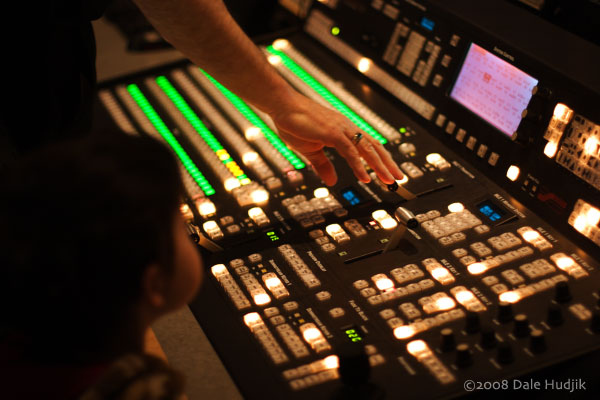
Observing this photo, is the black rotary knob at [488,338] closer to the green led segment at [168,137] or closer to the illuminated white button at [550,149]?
the illuminated white button at [550,149]

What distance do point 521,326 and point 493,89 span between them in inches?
20.9

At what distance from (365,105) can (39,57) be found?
0.71 metres

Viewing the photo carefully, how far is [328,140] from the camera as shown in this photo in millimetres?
1416

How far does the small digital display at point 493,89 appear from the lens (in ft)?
4.59

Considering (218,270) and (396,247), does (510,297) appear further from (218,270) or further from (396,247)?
(218,270)

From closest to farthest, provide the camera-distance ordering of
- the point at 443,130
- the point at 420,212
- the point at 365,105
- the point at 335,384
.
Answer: the point at 335,384
the point at 420,212
the point at 443,130
the point at 365,105

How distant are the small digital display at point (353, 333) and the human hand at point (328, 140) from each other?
35 centimetres

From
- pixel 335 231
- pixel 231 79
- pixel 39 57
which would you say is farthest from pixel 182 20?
pixel 335 231

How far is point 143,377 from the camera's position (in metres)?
0.84

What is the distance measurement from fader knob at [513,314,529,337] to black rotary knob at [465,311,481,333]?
0.05 meters

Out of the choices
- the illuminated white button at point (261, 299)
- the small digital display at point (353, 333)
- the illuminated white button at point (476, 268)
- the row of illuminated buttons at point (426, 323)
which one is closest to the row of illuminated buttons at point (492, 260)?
the illuminated white button at point (476, 268)

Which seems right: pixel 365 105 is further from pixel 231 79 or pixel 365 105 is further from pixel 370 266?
pixel 370 266

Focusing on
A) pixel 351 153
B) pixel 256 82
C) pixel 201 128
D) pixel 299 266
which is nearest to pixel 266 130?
pixel 201 128

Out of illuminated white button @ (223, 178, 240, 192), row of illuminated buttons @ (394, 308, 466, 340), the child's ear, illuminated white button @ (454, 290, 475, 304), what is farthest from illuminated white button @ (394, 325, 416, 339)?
illuminated white button @ (223, 178, 240, 192)
